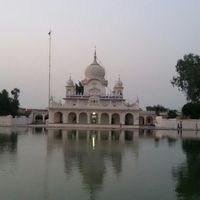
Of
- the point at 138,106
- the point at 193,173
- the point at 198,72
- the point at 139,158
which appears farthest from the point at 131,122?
the point at 193,173

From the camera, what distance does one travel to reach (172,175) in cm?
1475

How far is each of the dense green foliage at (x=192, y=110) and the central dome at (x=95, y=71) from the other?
47.0 feet

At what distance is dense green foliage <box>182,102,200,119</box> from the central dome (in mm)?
14313

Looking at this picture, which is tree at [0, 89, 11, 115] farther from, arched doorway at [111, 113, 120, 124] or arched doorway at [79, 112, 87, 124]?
arched doorway at [111, 113, 120, 124]

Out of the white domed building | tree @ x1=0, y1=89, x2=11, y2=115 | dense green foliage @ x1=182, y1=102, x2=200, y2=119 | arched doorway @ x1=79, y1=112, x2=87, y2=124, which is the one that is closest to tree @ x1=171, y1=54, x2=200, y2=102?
dense green foliage @ x1=182, y1=102, x2=200, y2=119

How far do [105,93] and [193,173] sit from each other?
50.8 metres

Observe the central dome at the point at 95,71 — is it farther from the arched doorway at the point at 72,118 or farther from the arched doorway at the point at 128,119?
the arched doorway at the point at 128,119

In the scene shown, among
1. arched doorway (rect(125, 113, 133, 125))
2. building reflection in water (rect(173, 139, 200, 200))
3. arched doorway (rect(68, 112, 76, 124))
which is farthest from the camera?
arched doorway (rect(68, 112, 76, 124))

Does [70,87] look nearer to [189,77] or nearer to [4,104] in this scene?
[4,104]

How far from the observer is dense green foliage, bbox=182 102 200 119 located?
190 feet

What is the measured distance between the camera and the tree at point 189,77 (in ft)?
188

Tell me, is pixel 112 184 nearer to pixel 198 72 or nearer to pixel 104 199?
pixel 104 199

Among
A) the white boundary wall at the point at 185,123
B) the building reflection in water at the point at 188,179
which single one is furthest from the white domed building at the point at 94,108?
the building reflection in water at the point at 188,179

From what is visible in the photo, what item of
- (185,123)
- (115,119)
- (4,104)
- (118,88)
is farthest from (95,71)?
(185,123)
